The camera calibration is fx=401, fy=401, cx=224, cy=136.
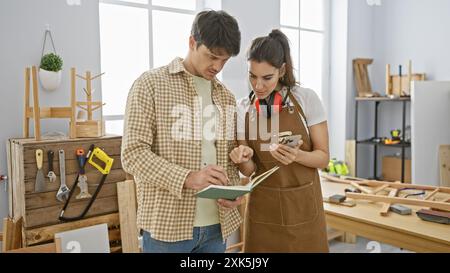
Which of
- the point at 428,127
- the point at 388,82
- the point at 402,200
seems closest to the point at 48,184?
the point at 402,200

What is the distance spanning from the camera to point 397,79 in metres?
4.10

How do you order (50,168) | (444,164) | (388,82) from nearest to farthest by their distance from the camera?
(50,168)
(444,164)
(388,82)

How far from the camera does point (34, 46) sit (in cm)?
223

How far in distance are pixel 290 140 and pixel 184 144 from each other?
423mm

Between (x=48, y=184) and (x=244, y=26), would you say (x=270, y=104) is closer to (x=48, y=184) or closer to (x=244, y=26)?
(x=48, y=184)

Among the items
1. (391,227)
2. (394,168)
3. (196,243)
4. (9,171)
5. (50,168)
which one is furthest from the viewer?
(394,168)

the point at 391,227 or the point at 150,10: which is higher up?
the point at 150,10

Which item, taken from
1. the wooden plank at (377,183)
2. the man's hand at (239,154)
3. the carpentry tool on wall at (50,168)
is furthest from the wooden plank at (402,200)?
the carpentry tool on wall at (50,168)

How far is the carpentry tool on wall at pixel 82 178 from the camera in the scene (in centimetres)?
208

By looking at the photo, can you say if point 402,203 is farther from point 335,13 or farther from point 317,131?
point 335,13

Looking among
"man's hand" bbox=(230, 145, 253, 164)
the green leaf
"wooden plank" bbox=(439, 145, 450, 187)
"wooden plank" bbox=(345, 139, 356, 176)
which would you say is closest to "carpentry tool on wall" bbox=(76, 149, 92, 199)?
the green leaf

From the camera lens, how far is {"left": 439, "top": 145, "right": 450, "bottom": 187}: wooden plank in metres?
3.03

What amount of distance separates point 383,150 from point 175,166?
149 inches

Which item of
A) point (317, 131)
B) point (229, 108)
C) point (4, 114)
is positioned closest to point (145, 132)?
point (229, 108)
